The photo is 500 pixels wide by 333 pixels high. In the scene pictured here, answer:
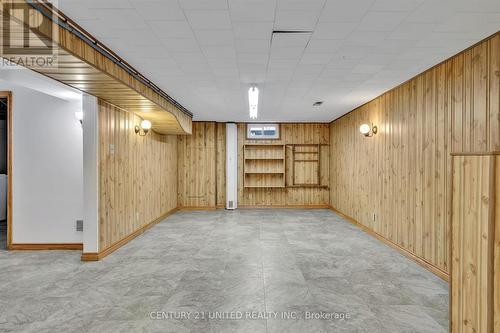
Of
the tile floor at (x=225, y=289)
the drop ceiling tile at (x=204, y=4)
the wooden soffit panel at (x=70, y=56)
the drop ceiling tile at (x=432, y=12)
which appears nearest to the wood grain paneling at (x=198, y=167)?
the tile floor at (x=225, y=289)

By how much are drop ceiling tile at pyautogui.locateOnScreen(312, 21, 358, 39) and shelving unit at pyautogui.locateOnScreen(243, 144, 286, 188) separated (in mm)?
6252

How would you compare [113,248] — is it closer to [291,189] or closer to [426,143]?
[426,143]

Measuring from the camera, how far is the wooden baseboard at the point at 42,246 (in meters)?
4.73

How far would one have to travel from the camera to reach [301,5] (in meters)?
2.24

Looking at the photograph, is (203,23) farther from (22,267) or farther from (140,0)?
(22,267)

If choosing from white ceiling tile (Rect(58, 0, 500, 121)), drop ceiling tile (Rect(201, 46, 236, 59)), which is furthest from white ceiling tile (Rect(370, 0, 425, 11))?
drop ceiling tile (Rect(201, 46, 236, 59))

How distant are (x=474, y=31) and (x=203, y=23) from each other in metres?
2.65

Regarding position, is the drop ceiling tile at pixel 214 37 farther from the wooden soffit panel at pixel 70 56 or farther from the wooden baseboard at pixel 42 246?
the wooden baseboard at pixel 42 246


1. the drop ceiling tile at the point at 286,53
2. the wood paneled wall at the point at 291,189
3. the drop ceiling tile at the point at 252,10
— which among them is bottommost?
the wood paneled wall at the point at 291,189

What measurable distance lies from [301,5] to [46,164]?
494 cm

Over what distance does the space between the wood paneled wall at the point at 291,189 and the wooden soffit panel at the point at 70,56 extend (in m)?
4.95

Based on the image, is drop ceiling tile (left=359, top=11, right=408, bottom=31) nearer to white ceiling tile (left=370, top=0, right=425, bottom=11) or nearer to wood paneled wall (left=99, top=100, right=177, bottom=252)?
white ceiling tile (left=370, top=0, right=425, bottom=11)

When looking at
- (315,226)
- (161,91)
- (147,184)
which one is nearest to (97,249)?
(147,184)

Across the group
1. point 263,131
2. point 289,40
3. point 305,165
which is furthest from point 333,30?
point 305,165
